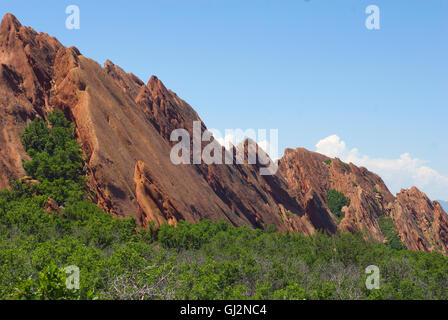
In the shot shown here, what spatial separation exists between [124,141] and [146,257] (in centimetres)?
2148

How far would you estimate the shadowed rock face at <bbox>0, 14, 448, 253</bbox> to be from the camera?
39978 mm

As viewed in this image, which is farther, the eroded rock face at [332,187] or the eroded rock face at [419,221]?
the eroded rock face at [419,221]

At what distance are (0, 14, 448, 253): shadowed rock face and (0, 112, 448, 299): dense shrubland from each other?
1937 mm

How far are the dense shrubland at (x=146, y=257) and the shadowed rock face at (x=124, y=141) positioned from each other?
6.35 ft

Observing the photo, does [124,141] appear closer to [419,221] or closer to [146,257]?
[146,257]

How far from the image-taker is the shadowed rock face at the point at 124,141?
3998 cm

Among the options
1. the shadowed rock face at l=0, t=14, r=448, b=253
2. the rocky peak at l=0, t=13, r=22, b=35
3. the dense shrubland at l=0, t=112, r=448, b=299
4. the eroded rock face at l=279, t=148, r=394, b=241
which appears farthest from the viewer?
the eroded rock face at l=279, t=148, r=394, b=241

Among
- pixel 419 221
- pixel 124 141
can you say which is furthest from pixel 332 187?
pixel 124 141

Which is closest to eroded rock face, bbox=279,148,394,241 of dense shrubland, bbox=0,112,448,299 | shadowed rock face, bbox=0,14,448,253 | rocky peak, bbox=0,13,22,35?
shadowed rock face, bbox=0,14,448,253

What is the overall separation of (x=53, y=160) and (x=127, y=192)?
8309mm

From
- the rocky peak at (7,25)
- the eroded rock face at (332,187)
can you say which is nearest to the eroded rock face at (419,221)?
the eroded rock face at (332,187)

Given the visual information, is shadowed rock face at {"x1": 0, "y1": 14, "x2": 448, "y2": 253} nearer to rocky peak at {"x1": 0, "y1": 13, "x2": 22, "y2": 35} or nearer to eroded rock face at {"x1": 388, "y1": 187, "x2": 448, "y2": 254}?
rocky peak at {"x1": 0, "y1": 13, "x2": 22, "y2": 35}

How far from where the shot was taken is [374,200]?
319 ft

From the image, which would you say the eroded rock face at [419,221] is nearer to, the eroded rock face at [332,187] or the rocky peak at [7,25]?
the eroded rock face at [332,187]
